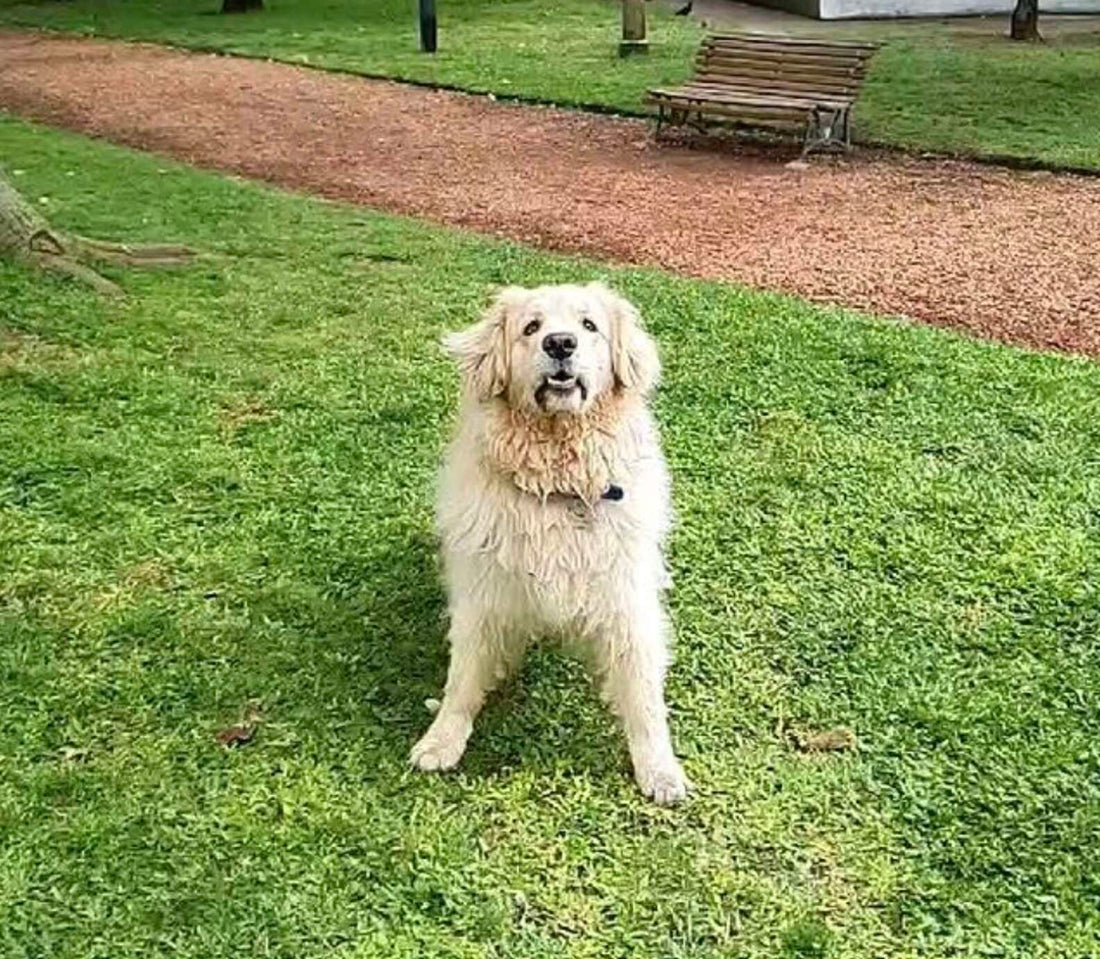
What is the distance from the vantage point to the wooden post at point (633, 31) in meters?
16.3

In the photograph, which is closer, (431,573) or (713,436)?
(431,573)

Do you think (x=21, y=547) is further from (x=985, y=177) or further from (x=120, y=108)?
(x=120, y=108)

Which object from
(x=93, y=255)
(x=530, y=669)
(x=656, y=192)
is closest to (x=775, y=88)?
(x=656, y=192)

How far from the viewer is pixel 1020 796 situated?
3.28 m

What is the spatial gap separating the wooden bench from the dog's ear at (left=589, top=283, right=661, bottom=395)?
789cm

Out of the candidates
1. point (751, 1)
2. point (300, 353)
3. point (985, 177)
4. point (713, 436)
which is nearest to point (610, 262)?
point (300, 353)

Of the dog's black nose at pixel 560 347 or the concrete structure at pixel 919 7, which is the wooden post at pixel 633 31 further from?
the dog's black nose at pixel 560 347

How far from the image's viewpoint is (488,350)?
3215 mm

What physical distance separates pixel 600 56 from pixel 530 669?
13.4 meters

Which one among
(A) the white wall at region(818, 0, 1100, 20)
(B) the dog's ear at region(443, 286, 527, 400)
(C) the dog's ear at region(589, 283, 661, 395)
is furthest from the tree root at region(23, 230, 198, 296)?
(A) the white wall at region(818, 0, 1100, 20)

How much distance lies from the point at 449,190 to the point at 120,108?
4877 millimetres

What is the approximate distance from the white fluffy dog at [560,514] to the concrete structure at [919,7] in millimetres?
19209

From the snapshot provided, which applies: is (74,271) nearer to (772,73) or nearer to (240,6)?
(772,73)

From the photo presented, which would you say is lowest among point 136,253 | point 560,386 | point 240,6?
point 136,253
